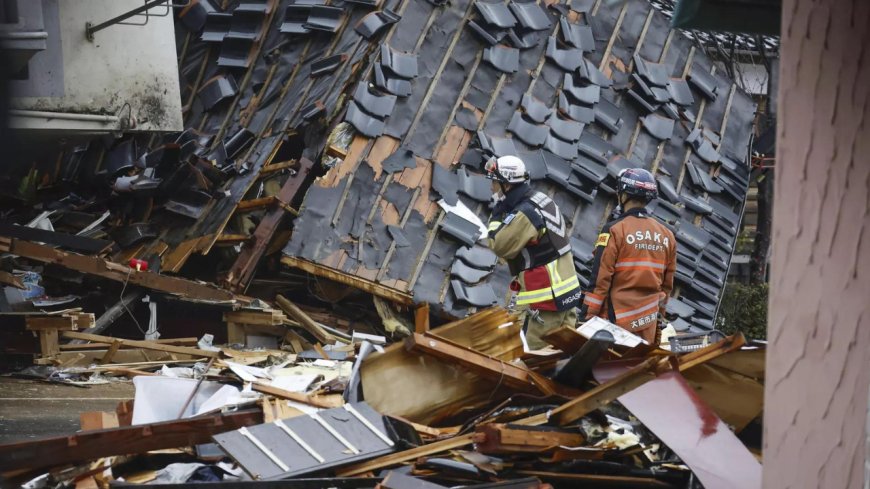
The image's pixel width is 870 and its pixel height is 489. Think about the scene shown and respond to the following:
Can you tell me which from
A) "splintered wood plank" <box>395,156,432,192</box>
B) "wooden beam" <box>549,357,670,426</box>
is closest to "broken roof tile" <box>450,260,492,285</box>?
"splintered wood plank" <box>395,156,432,192</box>

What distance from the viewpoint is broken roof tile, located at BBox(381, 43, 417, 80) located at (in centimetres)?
1158

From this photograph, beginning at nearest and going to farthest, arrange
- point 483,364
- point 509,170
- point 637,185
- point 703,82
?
point 483,364 → point 637,185 → point 509,170 → point 703,82

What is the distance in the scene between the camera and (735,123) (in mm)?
14266

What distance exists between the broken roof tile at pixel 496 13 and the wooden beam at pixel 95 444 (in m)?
7.57

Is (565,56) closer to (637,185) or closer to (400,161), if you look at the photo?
(400,161)

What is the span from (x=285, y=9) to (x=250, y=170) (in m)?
2.60

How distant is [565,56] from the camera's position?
42.4 ft

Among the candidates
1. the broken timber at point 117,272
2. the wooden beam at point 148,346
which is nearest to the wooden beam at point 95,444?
the wooden beam at point 148,346

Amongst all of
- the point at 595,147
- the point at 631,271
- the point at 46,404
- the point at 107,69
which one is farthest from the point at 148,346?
the point at 595,147

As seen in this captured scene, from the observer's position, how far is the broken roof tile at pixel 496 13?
12.3 meters

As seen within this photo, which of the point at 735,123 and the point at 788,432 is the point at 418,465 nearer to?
the point at 788,432

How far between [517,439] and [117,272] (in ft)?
20.3

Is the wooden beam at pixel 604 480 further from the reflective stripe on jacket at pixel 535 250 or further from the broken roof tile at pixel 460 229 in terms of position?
the broken roof tile at pixel 460 229

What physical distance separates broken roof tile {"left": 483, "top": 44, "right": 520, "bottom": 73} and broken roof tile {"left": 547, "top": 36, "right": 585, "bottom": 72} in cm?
53
